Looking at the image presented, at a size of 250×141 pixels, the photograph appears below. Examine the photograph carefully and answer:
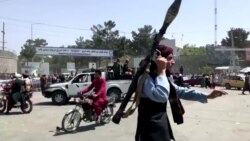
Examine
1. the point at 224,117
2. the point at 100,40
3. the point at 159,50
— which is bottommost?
the point at 224,117

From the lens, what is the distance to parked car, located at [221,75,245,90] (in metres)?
49.0

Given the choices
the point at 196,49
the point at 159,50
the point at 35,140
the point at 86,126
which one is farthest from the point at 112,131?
the point at 196,49

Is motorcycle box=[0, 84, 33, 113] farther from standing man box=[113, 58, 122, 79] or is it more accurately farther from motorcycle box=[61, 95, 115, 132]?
standing man box=[113, 58, 122, 79]

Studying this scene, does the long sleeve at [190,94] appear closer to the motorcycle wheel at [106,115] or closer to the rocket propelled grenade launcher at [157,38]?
the rocket propelled grenade launcher at [157,38]

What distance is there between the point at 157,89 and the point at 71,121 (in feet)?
27.7

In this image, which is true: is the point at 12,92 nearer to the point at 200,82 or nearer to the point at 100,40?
the point at 200,82

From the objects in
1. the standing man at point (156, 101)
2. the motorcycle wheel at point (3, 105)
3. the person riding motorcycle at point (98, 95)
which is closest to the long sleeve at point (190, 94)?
the standing man at point (156, 101)

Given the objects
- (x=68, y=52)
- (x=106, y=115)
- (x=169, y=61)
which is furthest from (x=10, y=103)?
(x=68, y=52)

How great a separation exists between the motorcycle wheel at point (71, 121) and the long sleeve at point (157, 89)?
8170 millimetres

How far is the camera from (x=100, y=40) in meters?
91.4

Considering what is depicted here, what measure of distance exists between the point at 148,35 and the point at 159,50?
91816 millimetres

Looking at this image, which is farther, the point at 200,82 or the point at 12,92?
the point at 200,82

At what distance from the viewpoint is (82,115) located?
1312 cm

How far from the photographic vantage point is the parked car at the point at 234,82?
48969 millimetres
